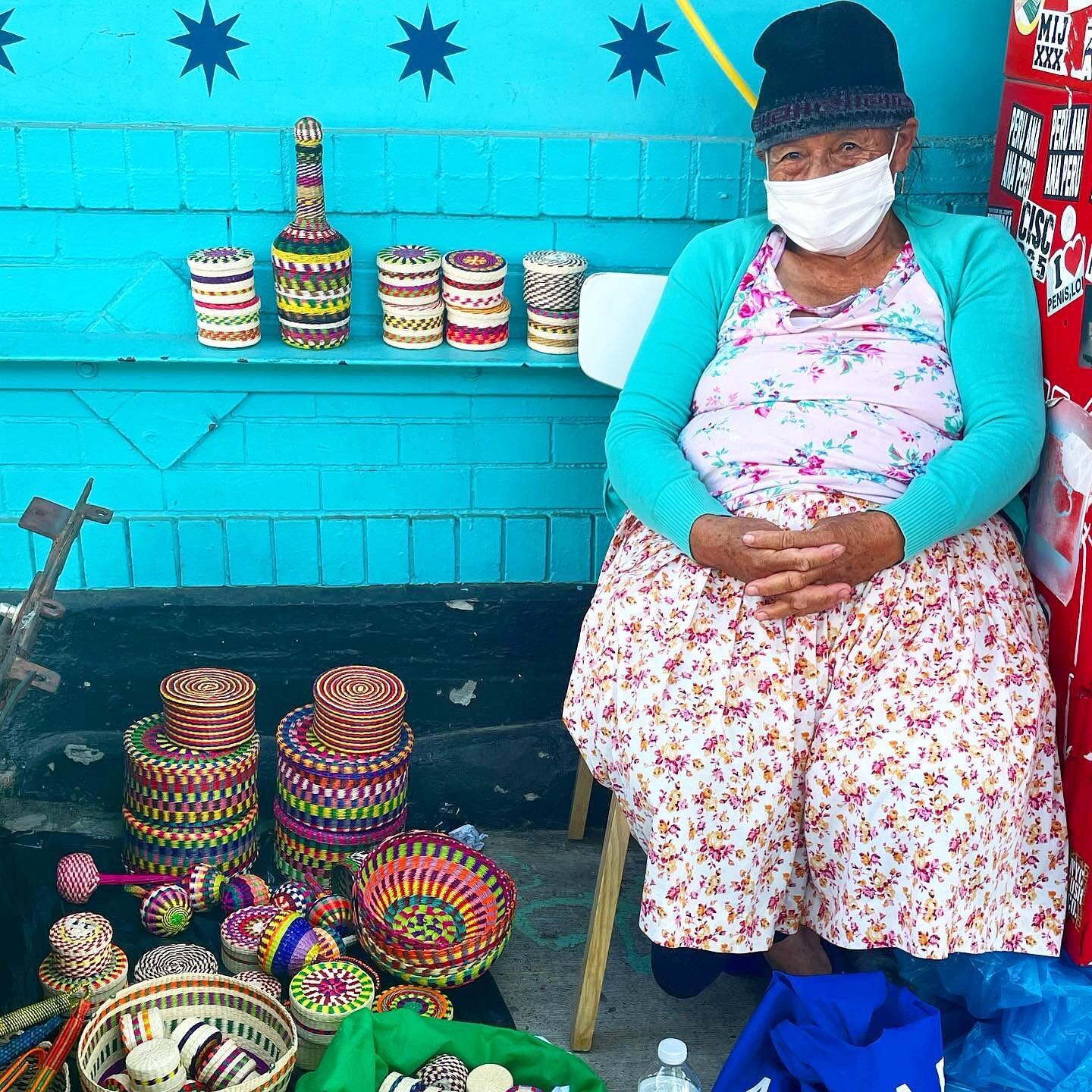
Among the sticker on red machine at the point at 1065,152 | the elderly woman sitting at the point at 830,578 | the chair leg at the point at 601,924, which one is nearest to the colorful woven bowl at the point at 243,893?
the chair leg at the point at 601,924

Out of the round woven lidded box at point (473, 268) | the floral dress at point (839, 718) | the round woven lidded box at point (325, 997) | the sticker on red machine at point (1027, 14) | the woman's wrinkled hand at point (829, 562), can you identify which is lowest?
the round woven lidded box at point (325, 997)

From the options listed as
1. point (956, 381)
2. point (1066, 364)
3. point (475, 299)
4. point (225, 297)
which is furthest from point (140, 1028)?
point (1066, 364)

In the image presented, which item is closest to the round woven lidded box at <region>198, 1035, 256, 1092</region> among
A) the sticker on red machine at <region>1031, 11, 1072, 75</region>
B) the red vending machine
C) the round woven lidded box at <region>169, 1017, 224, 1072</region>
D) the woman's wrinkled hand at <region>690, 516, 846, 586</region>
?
the round woven lidded box at <region>169, 1017, 224, 1072</region>

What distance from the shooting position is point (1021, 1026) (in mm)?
2246

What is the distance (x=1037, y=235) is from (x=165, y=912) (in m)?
2.16

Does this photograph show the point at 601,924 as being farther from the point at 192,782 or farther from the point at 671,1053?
the point at 192,782

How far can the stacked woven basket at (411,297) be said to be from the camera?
2.83 m

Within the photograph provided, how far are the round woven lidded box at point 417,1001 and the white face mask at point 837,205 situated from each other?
158 cm

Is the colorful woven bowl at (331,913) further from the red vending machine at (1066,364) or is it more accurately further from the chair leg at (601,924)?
the red vending machine at (1066,364)

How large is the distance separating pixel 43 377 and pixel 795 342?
1667mm

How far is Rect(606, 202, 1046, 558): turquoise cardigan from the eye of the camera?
224 centimetres

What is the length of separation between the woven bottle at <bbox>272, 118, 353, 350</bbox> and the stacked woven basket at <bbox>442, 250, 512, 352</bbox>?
23 cm

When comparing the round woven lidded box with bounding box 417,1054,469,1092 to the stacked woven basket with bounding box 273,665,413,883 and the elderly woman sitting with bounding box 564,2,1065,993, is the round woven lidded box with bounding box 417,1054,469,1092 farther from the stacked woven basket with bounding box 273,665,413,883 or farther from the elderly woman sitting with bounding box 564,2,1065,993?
the stacked woven basket with bounding box 273,665,413,883

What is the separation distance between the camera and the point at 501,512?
318 centimetres
